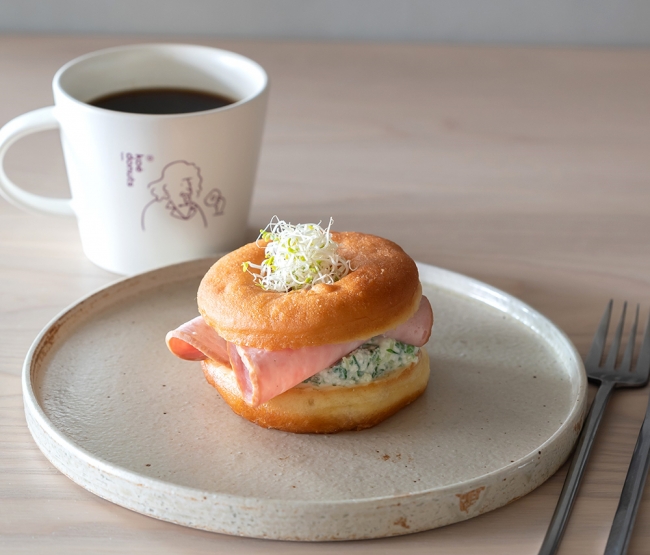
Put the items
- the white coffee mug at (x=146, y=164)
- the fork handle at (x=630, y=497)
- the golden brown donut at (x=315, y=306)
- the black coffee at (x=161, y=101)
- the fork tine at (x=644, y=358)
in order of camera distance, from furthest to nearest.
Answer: the black coffee at (x=161, y=101) → the white coffee mug at (x=146, y=164) → the fork tine at (x=644, y=358) → the golden brown donut at (x=315, y=306) → the fork handle at (x=630, y=497)

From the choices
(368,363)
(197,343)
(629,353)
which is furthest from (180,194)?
(629,353)

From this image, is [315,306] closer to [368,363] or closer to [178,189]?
[368,363]

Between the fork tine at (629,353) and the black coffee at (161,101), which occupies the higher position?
the black coffee at (161,101)

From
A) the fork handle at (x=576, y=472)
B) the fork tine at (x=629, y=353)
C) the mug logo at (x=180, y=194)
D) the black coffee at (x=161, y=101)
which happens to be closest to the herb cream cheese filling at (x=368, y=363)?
the fork handle at (x=576, y=472)

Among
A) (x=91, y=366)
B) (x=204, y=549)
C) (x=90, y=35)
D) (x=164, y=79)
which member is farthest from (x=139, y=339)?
(x=90, y=35)

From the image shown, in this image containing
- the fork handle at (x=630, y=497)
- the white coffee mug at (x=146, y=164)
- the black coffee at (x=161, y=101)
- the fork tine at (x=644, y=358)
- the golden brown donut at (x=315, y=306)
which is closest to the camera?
the fork handle at (x=630, y=497)

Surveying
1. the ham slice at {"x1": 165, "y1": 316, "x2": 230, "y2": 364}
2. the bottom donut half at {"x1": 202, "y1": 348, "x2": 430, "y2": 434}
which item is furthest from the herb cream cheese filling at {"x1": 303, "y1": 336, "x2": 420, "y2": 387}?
the ham slice at {"x1": 165, "y1": 316, "x2": 230, "y2": 364}

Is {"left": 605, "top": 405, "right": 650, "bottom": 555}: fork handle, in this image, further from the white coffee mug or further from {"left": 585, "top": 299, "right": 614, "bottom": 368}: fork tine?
the white coffee mug

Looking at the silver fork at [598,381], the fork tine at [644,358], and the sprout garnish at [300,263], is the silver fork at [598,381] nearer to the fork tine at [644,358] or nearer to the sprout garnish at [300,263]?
the fork tine at [644,358]
